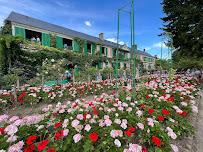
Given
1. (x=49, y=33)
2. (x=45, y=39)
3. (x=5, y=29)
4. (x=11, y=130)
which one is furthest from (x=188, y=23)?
(x=5, y=29)

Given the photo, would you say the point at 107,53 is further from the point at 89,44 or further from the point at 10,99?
the point at 10,99

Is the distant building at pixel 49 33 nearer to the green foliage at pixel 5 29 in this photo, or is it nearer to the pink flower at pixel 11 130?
the green foliage at pixel 5 29

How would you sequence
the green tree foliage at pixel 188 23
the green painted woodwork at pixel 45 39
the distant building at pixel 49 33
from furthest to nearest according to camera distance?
the green painted woodwork at pixel 45 39 → the distant building at pixel 49 33 → the green tree foliage at pixel 188 23

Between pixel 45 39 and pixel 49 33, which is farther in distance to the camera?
pixel 49 33

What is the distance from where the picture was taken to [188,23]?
8.05m

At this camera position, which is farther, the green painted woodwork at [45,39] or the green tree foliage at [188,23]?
the green painted woodwork at [45,39]

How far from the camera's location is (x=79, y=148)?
1.14 meters

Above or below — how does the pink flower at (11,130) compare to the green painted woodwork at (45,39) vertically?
below

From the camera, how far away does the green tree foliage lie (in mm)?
7523

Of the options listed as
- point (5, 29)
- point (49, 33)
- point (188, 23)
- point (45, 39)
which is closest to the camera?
point (5, 29)

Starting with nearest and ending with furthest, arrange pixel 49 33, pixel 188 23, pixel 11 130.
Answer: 1. pixel 11 130
2. pixel 188 23
3. pixel 49 33

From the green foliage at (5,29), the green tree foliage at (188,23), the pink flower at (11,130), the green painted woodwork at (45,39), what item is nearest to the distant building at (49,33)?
the green painted woodwork at (45,39)

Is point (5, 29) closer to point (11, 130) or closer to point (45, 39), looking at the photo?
point (45, 39)

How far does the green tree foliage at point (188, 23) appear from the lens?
7523mm
